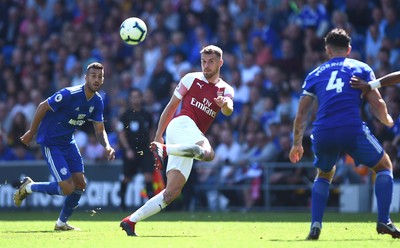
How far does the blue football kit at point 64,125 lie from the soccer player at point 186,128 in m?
2.16

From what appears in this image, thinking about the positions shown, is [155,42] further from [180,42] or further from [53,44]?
[53,44]

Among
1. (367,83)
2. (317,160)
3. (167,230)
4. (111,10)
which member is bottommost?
(167,230)

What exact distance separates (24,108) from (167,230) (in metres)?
12.1

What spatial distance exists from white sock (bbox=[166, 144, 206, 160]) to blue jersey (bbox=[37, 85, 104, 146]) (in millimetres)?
2832

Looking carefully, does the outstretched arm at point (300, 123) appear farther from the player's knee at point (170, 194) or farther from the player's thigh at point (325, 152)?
the player's knee at point (170, 194)

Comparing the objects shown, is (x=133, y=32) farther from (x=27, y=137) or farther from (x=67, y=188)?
(x=67, y=188)

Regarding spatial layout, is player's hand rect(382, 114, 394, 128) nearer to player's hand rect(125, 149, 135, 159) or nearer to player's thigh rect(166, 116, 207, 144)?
player's thigh rect(166, 116, 207, 144)

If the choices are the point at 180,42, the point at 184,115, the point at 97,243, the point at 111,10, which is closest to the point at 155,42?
the point at 180,42

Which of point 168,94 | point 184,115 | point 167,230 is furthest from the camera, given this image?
point 168,94

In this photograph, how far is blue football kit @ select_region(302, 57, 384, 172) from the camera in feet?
32.7

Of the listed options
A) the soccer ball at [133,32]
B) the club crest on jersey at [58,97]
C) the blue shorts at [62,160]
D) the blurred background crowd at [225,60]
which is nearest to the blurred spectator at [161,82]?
the blurred background crowd at [225,60]

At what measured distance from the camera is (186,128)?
11375mm

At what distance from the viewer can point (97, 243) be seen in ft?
33.6

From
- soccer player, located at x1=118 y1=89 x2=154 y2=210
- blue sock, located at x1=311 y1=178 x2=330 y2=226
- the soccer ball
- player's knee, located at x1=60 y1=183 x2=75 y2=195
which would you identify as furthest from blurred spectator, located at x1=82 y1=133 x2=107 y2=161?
blue sock, located at x1=311 y1=178 x2=330 y2=226
